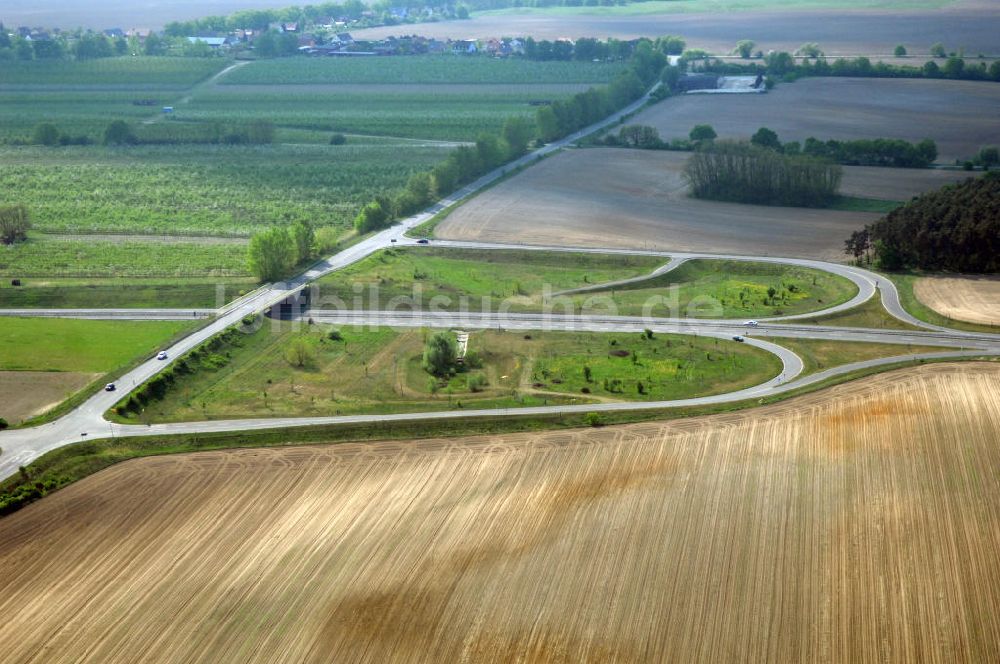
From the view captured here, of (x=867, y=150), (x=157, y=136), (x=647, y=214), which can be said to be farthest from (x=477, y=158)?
(x=157, y=136)

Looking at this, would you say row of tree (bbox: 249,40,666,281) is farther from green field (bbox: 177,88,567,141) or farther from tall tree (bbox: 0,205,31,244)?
tall tree (bbox: 0,205,31,244)

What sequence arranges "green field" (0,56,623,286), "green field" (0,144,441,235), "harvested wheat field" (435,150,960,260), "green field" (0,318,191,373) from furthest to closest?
1. "green field" (0,144,441,235)
2. "green field" (0,56,623,286)
3. "harvested wheat field" (435,150,960,260)
4. "green field" (0,318,191,373)

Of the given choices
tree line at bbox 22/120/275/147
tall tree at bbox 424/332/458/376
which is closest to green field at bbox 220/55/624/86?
tree line at bbox 22/120/275/147

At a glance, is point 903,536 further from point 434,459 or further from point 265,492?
point 265,492

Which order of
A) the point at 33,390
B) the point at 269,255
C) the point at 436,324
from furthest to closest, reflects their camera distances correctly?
the point at 269,255
the point at 436,324
the point at 33,390

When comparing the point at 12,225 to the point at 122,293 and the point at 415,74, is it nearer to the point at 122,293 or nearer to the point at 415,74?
the point at 122,293

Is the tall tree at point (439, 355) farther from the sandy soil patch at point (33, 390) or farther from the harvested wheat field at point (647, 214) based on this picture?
the harvested wheat field at point (647, 214)
